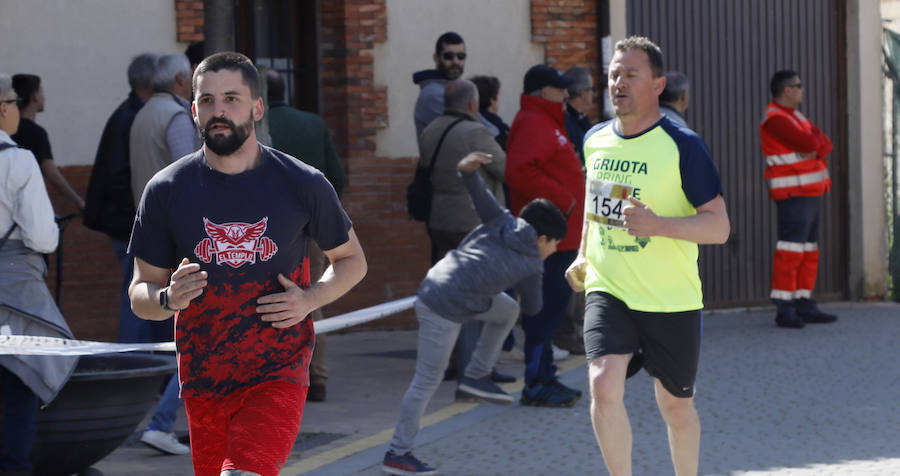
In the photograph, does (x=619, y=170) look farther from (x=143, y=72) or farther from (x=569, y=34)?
(x=569, y=34)

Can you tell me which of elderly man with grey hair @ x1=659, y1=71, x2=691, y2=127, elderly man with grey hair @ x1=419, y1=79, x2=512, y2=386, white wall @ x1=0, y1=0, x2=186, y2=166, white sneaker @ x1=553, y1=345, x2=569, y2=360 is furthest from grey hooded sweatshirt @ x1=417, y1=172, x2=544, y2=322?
white wall @ x1=0, y1=0, x2=186, y2=166

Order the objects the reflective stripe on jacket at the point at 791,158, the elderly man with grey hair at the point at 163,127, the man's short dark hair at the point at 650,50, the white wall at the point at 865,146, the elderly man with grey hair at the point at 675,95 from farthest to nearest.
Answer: the white wall at the point at 865,146 → the reflective stripe on jacket at the point at 791,158 → the elderly man with grey hair at the point at 675,95 → the elderly man with grey hair at the point at 163,127 → the man's short dark hair at the point at 650,50

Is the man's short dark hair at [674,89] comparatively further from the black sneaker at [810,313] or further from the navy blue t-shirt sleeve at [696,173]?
the navy blue t-shirt sleeve at [696,173]

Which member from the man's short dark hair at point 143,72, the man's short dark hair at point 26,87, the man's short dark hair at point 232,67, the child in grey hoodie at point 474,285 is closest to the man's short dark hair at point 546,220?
the child in grey hoodie at point 474,285

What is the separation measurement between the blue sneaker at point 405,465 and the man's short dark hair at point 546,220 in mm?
1464

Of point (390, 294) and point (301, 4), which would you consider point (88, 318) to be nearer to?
point (390, 294)

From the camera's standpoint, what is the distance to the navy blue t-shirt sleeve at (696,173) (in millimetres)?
5613

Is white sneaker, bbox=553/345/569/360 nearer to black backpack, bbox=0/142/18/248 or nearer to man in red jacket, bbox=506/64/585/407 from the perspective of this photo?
man in red jacket, bbox=506/64/585/407

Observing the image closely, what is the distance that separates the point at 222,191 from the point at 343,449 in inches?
134

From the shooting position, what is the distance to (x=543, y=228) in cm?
753

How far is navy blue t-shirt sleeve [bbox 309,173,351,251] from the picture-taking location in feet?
14.2

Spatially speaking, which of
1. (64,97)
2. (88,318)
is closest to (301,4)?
(64,97)

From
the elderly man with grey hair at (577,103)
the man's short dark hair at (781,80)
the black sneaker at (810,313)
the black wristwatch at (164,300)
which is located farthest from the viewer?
the black sneaker at (810,313)

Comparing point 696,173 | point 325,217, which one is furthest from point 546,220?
point 325,217
